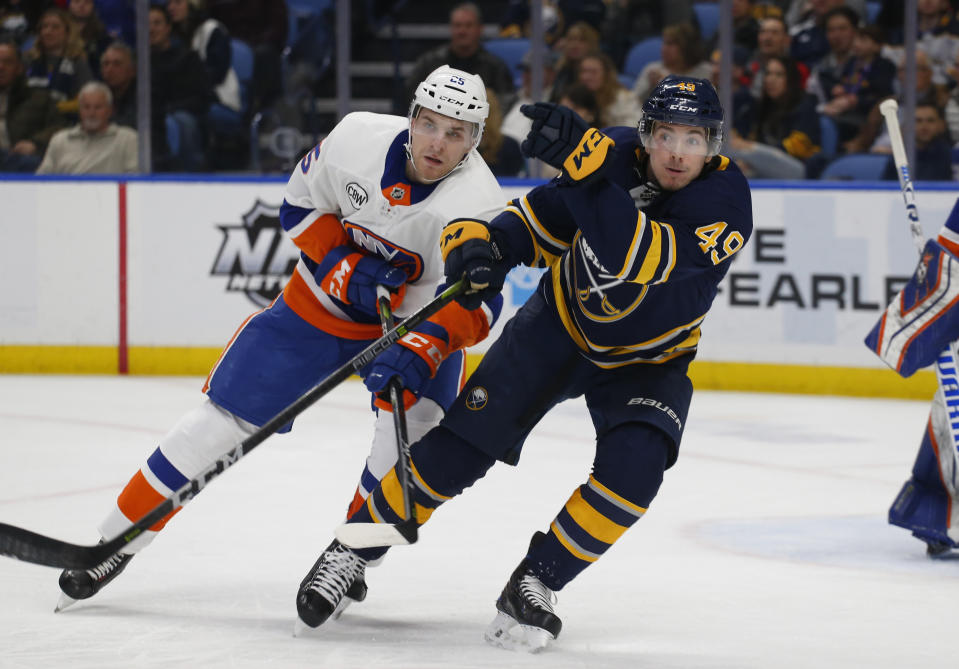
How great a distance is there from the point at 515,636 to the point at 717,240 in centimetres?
78

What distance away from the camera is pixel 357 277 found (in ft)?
9.14

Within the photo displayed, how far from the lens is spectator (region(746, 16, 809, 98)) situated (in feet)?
19.8

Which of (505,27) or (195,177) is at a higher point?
(505,27)

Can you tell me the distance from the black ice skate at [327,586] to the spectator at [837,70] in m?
3.87

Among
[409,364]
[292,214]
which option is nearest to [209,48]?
[292,214]

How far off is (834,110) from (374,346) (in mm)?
3842

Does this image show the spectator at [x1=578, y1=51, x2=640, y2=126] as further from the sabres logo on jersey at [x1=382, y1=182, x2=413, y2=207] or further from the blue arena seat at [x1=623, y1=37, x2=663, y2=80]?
the sabres logo on jersey at [x1=382, y1=182, x2=413, y2=207]

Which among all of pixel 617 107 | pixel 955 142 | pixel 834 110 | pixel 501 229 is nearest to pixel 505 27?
pixel 617 107

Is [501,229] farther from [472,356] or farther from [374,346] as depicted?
[472,356]

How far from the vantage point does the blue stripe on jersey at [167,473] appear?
2797 millimetres

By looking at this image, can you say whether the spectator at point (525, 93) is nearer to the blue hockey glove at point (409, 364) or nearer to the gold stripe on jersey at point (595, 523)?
the blue hockey glove at point (409, 364)

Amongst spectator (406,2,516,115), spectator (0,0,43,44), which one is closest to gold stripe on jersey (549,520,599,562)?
spectator (406,2,516,115)

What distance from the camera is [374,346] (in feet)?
8.70

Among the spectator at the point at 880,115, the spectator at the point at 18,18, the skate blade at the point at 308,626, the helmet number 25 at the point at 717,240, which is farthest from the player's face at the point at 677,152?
the spectator at the point at 18,18
